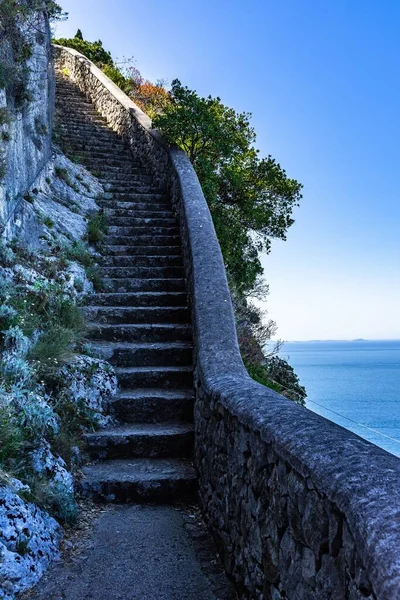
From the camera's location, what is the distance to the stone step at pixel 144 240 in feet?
26.0

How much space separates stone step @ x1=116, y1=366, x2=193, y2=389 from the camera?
17.8ft

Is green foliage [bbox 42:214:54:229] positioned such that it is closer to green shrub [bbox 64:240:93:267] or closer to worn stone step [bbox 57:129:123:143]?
green shrub [bbox 64:240:93:267]

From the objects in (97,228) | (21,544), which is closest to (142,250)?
(97,228)

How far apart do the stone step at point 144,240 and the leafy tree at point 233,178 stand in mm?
2044

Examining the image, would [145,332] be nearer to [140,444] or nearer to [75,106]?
[140,444]

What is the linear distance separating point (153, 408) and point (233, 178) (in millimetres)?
6850

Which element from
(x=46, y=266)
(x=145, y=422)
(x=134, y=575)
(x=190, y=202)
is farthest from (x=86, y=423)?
(x=190, y=202)

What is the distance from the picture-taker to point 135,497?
4246mm

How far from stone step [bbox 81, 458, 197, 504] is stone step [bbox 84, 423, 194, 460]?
0.26 metres

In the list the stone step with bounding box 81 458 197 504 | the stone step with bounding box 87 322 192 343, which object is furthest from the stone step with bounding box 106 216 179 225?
the stone step with bounding box 81 458 197 504

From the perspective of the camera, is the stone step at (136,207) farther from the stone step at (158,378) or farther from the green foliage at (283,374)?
the stone step at (158,378)

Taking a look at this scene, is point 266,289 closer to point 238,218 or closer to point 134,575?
point 238,218

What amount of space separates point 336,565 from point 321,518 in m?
0.16

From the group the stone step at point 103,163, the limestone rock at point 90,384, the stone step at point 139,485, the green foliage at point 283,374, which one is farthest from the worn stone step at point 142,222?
the stone step at point 139,485
